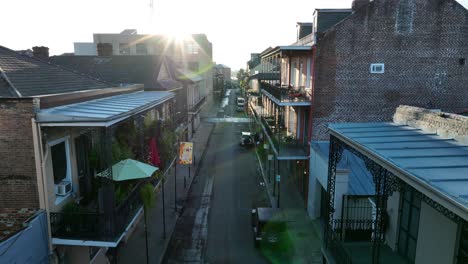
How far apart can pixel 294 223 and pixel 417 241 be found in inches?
317

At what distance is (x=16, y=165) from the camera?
8.48m

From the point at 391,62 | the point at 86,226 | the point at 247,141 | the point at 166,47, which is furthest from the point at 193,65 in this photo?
the point at 86,226

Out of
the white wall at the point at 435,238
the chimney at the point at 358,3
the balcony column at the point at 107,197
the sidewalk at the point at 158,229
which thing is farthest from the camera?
the chimney at the point at 358,3

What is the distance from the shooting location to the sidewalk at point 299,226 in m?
13.8

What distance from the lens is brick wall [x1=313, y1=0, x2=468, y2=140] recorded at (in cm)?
1695

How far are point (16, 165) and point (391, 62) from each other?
16.8 meters

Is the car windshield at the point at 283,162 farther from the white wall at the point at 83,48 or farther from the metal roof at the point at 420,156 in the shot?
the white wall at the point at 83,48

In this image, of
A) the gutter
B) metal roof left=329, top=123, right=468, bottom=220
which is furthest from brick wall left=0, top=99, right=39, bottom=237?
metal roof left=329, top=123, right=468, bottom=220

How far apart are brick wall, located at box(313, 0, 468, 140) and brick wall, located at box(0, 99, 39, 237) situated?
1326 cm

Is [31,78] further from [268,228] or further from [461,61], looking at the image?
[461,61]

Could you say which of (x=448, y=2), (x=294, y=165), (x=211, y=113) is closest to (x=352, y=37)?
(x=448, y=2)

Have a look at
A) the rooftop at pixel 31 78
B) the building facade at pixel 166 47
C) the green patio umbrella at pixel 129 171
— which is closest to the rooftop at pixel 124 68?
the rooftop at pixel 31 78

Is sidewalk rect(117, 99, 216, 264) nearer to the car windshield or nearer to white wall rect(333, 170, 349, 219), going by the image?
the car windshield

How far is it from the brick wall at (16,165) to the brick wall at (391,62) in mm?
13255
